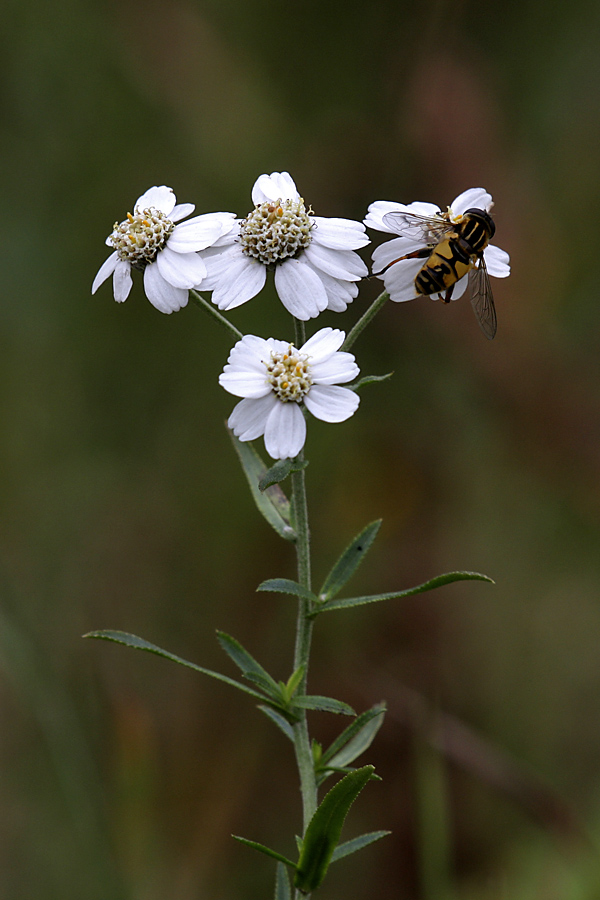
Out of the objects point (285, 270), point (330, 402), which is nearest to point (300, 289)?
point (285, 270)

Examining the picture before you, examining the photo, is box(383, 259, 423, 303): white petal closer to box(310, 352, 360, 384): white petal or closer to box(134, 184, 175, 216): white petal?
box(310, 352, 360, 384): white petal

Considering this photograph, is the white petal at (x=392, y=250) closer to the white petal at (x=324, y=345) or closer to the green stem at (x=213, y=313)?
the white petal at (x=324, y=345)

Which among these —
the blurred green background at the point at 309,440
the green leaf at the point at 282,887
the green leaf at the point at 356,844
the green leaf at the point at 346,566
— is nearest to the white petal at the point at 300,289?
the green leaf at the point at 346,566

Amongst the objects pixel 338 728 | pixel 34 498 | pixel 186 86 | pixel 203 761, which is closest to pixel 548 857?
pixel 338 728

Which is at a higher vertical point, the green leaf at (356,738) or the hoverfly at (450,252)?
the hoverfly at (450,252)

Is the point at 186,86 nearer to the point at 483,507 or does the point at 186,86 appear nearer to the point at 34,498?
the point at 34,498
